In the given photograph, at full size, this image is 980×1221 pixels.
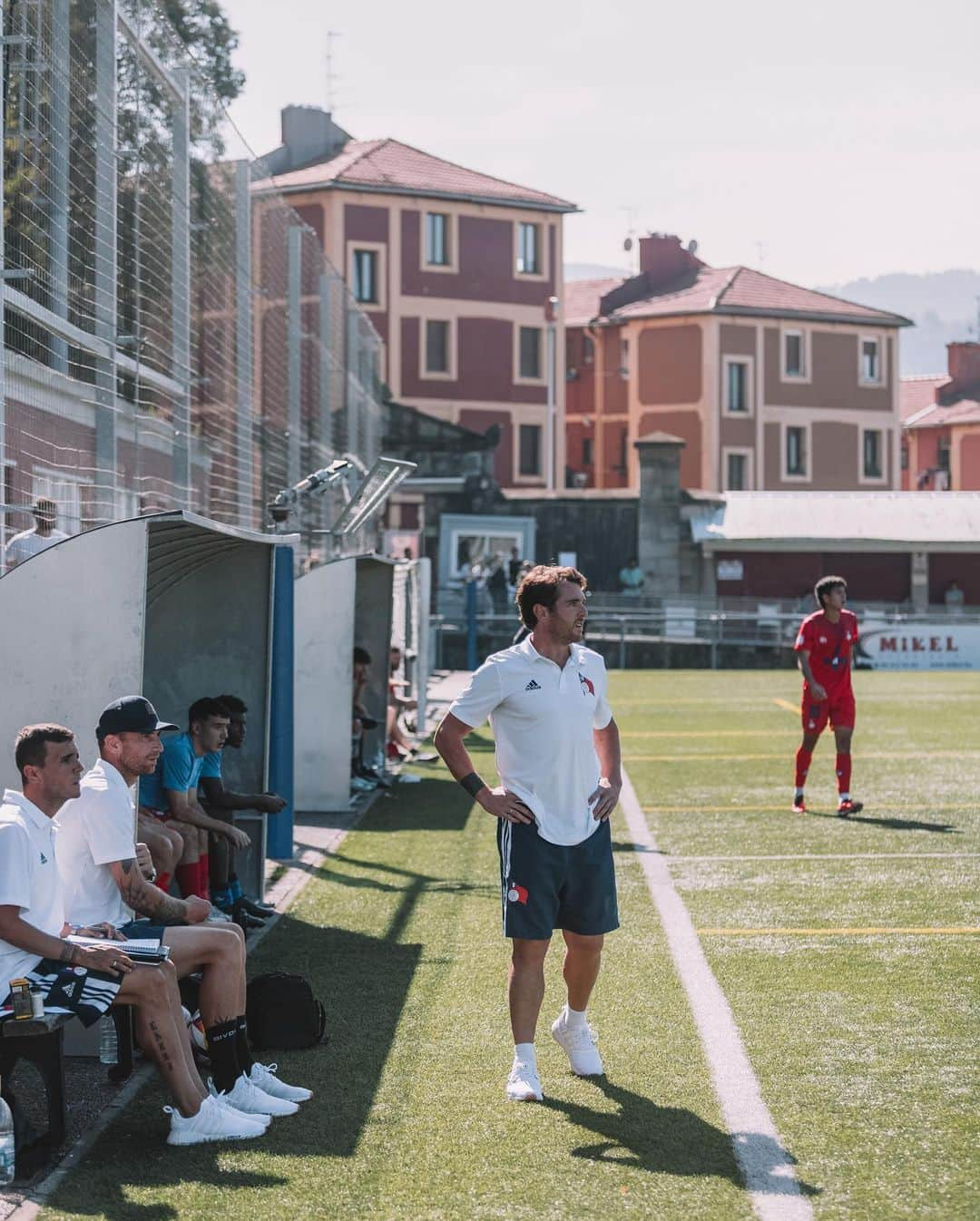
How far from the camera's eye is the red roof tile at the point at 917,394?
87625 mm

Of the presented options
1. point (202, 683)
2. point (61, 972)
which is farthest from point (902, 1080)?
point (202, 683)

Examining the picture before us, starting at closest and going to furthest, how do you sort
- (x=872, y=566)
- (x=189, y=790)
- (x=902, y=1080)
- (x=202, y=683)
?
(x=902, y=1080) < (x=189, y=790) < (x=202, y=683) < (x=872, y=566)

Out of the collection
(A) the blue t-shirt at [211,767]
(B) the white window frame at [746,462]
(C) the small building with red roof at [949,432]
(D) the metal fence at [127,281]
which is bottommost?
(A) the blue t-shirt at [211,767]

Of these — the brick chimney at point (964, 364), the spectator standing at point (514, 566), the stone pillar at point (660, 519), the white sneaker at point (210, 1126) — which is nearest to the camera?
the white sneaker at point (210, 1126)

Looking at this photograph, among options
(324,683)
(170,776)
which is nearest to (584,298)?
(324,683)

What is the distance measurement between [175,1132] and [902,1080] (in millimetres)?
2526

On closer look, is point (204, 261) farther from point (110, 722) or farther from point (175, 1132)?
point (175, 1132)

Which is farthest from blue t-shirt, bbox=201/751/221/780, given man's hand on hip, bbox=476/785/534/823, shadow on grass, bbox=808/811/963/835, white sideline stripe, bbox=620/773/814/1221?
shadow on grass, bbox=808/811/963/835

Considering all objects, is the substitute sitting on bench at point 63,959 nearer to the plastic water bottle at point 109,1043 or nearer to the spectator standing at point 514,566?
the plastic water bottle at point 109,1043

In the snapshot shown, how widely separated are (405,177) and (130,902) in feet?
175

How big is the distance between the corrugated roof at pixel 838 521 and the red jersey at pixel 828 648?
34.0 meters

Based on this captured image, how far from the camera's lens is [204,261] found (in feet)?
39.4

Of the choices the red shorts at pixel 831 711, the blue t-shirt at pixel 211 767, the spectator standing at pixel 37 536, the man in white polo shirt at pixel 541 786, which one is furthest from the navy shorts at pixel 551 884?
the red shorts at pixel 831 711

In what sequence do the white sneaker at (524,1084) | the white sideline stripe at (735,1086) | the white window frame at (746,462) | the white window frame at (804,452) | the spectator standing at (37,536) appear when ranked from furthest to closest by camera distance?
the white window frame at (804,452) → the white window frame at (746,462) → the spectator standing at (37,536) → the white sneaker at (524,1084) → the white sideline stripe at (735,1086)
